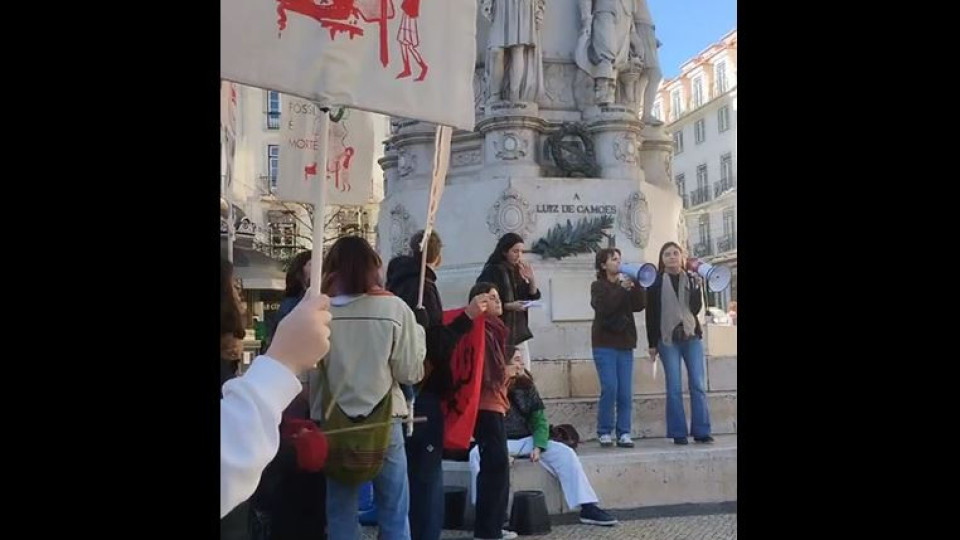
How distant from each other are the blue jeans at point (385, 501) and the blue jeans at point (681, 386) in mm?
2377

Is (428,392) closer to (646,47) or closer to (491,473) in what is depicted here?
(491,473)

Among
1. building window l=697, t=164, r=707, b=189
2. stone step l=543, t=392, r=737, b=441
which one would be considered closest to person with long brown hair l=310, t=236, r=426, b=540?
stone step l=543, t=392, r=737, b=441

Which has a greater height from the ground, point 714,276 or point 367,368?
point 714,276

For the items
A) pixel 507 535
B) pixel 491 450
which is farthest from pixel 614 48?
pixel 507 535

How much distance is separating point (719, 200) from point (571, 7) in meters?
2.24

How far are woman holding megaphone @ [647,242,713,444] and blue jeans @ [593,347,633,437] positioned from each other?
0.31m

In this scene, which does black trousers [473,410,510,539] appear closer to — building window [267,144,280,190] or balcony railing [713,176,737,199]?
building window [267,144,280,190]

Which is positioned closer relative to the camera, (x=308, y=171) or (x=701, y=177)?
(x=308, y=171)

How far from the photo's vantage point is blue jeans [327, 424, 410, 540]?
369cm

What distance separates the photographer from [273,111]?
4.33 m

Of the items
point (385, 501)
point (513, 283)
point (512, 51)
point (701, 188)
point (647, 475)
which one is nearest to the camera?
point (385, 501)

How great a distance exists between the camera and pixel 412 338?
12.3ft

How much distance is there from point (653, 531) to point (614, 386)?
3.65 feet

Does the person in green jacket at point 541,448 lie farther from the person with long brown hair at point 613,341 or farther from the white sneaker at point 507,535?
the person with long brown hair at point 613,341
